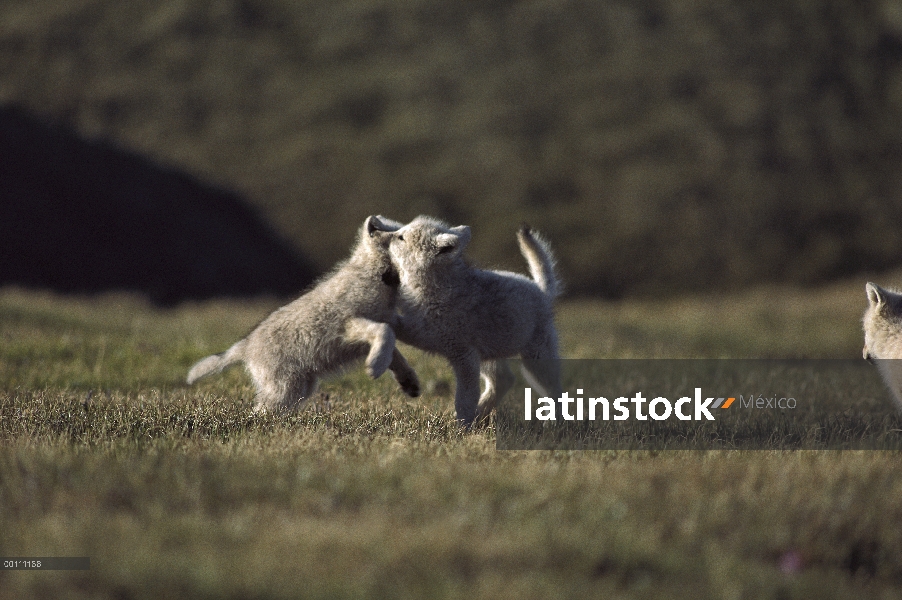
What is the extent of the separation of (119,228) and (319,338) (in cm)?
2170

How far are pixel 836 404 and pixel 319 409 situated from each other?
14.1 feet

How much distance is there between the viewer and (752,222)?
28.0 meters

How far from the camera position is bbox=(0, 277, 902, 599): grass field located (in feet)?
11.7

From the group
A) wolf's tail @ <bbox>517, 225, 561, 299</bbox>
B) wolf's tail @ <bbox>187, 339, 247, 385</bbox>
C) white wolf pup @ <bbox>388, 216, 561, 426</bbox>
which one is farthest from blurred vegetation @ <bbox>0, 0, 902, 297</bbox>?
wolf's tail @ <bbox>187, 339, 247, 385</bbox>

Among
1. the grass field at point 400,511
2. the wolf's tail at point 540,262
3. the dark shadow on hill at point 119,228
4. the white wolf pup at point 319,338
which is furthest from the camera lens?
the dark shadow on hill at point 119,228

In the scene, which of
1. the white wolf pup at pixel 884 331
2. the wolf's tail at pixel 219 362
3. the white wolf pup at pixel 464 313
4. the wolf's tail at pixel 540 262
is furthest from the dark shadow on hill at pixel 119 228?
the white wolf pup at pixel 884 331

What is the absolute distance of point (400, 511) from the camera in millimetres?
4184

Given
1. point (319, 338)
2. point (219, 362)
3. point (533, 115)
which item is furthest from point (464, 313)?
point (533, 115)

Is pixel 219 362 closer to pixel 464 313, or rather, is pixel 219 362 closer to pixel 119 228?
pixel 464 313

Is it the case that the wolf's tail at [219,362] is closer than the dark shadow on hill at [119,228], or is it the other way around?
the wolf's tail at [219,362]

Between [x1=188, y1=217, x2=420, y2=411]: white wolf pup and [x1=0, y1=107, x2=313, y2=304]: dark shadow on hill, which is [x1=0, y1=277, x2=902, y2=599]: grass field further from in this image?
[x1=0, y1=107, x2=313, y2=304]: dark shadow on hill

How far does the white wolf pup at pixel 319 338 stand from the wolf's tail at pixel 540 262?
1347mm

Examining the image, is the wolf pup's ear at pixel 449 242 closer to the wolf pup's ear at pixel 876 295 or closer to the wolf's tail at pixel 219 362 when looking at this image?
the wolf's tail at pixel 219 362

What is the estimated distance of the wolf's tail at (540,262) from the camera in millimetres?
7949
